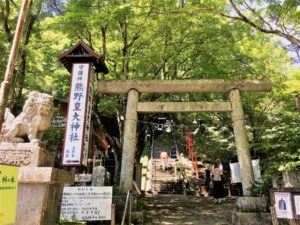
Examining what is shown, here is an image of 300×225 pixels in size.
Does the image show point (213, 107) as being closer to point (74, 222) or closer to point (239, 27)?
point (239, 27)

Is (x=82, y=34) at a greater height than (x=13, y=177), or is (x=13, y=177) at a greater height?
(x=82, y=34)

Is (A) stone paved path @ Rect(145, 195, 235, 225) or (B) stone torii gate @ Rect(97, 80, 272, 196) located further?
(B) stone torii gate @ Rect(97, 80, 272, 196)

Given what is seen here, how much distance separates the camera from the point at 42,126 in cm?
539

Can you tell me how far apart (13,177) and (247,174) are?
8006mm

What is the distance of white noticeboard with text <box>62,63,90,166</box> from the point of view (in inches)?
320

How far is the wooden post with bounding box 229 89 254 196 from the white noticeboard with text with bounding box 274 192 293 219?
11.3 ft

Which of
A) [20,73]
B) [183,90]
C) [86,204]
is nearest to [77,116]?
[86,204]

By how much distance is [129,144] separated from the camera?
32.8 feet

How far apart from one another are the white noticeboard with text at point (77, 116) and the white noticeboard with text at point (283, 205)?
5.08 meters

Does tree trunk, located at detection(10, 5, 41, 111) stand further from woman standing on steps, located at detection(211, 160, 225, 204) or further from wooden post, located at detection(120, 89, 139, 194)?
woman standing on steps, located at detection(211, 160, 225, 204)

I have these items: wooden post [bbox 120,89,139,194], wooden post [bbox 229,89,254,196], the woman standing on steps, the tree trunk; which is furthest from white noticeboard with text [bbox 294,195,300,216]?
Result: the tree trunk

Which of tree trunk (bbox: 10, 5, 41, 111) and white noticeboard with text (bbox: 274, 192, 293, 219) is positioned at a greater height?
tree trunk (bbox: 10, 5, 41, 111)

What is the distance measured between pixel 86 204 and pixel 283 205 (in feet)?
15.2

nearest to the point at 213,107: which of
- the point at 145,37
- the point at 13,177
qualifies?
the point at 145,37
